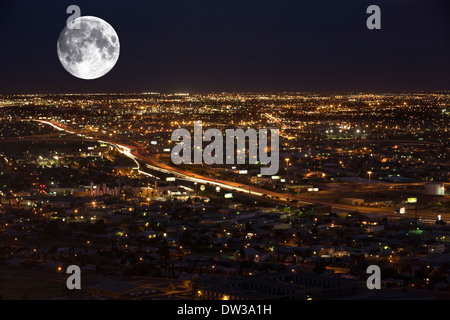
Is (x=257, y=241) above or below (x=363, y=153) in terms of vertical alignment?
below

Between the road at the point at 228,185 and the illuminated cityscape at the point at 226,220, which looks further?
the road at the point at 228,185

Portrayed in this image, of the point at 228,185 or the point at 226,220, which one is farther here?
the point at 228,185

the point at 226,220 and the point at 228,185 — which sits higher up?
the point at 228,185

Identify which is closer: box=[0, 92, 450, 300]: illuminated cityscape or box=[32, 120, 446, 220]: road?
box=[0, 92, 450, 300]: illuminated cityscape

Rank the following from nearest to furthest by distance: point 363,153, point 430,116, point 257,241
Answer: point 257,241
point 363,153
point 430,116
